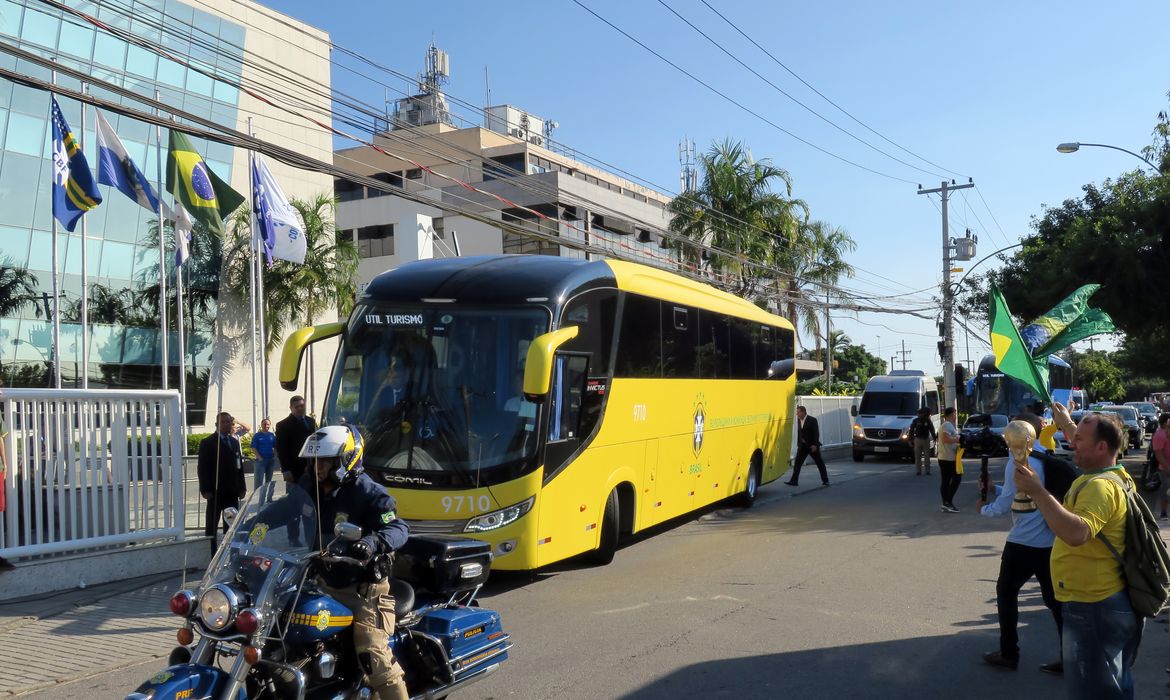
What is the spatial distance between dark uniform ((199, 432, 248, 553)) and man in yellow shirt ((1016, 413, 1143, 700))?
9.40 meters

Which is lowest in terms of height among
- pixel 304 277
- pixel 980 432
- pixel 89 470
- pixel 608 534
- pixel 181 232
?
pixel 608 534

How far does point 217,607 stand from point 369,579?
80 centimetres

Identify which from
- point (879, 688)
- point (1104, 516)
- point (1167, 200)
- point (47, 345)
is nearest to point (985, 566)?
point (879, 688)

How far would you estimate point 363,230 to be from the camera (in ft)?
155

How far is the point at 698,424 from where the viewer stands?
1439 cm

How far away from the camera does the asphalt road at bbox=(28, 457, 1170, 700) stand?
654cm

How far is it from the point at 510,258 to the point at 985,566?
6.26 metres

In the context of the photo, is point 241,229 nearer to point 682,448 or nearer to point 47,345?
point 47,345

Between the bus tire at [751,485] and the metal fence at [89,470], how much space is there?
9564 millimetres

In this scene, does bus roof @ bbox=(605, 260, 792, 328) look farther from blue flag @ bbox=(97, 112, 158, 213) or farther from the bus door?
blue flag @ bbox=(97, 112, 158, 213)

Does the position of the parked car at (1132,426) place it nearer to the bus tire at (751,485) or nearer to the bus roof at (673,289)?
the bus tire at (751,485)

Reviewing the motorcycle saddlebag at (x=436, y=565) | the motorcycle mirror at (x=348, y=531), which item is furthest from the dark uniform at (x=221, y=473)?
the motorcycle mirror at (x=348, y=531)

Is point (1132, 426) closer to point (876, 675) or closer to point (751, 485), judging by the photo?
point (751, 485)

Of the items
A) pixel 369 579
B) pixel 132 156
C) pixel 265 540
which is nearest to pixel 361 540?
pixel 369 579
